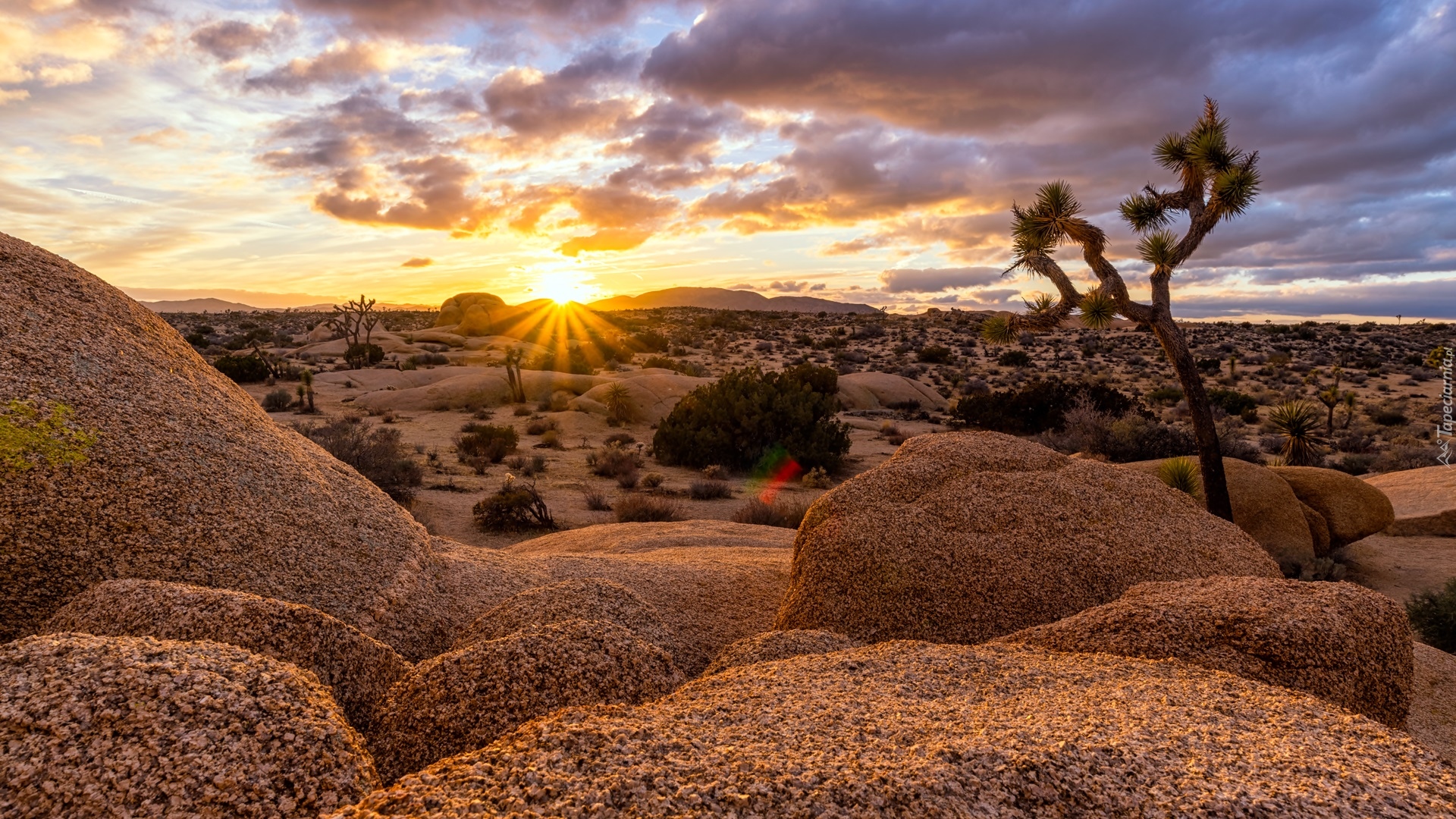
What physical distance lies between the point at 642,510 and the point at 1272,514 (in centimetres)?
891

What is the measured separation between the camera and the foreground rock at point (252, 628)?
301 cm

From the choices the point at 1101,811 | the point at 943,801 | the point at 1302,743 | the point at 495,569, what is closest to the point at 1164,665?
the point at 1302,743

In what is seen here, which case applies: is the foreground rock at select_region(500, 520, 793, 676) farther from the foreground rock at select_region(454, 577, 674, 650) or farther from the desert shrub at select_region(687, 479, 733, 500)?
the desert shrub at select_region(687, 479, 733, 500)

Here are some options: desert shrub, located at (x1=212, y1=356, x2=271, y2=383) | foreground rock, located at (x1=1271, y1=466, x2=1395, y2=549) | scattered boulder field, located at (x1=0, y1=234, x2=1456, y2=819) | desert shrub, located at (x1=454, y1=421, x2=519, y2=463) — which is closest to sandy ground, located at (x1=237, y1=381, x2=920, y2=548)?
desert shrub, located at (x1=454, y1=421, x2=519, y2=463)

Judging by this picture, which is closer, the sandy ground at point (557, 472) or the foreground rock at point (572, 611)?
the foreground rock at point (572, 611)

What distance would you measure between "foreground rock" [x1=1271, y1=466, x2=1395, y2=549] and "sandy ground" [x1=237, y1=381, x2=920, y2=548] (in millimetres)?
7498

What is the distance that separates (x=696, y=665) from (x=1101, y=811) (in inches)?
107

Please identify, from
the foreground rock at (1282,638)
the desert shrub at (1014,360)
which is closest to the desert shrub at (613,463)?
the foreground rock at (1282,638)

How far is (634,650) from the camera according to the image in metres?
3.26

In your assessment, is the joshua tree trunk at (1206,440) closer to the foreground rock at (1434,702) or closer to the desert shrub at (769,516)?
the foreground rock at (1434,702)

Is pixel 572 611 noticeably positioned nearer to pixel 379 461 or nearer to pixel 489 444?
pixel 379 461

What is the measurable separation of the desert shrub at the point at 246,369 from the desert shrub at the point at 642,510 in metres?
A: 23.6

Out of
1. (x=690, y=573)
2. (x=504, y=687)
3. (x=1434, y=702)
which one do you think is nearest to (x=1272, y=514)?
(x=1434, y=702)

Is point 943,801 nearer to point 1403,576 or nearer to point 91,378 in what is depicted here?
point 91,378
